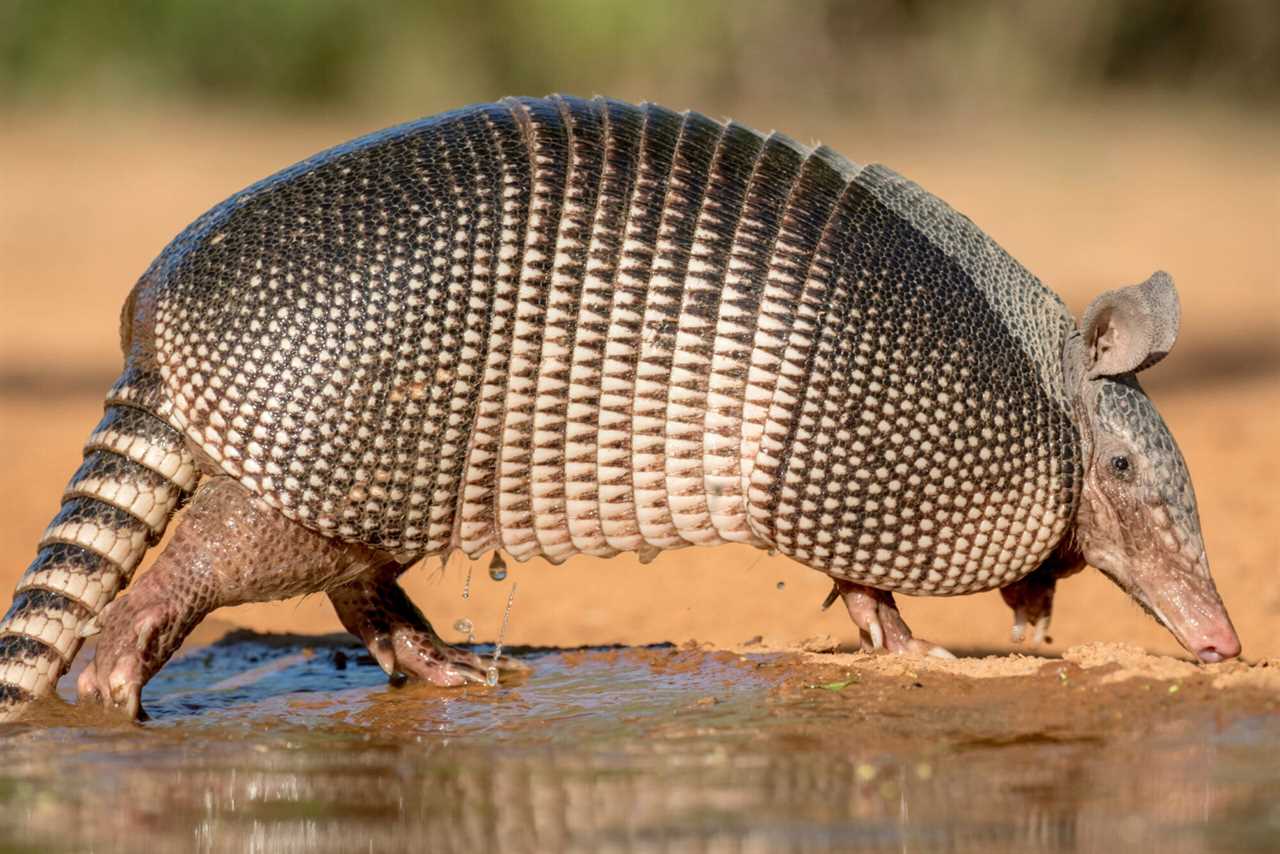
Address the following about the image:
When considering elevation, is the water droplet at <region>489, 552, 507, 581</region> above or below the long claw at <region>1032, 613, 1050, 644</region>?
above

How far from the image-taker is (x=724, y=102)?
92.6 ft

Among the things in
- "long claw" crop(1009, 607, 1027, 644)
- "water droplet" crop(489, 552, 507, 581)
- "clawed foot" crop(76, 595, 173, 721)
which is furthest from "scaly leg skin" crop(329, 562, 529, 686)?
"long claw" crop(1009, 607, 1027, 644)

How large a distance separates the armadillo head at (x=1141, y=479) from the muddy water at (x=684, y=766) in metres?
0.67

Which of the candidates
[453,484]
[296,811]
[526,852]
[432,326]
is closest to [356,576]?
[453,484]

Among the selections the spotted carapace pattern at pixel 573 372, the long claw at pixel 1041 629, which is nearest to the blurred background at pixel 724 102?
the long claw at pixel 1041 629

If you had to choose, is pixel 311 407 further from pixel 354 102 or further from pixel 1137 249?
pixel 354 102

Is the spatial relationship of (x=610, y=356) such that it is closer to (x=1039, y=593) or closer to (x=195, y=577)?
(x=195, y=577)

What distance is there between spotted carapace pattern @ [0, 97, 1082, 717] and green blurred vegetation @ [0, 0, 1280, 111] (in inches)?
829

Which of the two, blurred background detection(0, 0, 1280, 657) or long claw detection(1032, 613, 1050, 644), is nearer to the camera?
long claw detection(1032, 613, 1050, 644)

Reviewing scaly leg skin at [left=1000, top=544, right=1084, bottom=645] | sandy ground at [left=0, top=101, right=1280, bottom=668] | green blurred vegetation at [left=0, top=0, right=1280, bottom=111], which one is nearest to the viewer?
scaly leg skin at [left=1000, top=544, right=1084, bottom=645]

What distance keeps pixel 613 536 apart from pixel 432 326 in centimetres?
124

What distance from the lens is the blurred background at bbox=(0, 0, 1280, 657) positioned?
73.8 feet

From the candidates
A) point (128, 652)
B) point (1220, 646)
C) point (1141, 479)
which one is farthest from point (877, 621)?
point (128, 652)

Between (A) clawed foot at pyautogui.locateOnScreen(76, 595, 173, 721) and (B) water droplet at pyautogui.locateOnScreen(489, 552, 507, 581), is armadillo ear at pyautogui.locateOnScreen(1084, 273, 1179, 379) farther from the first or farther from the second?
(A) clawed foot at pyautogui.locateOnScreen(76, 595, 173, 721)
